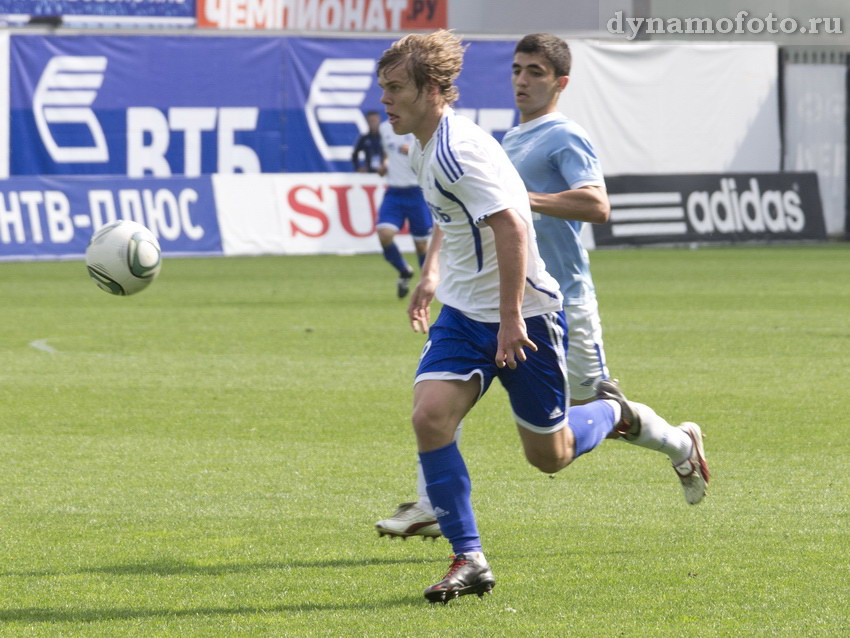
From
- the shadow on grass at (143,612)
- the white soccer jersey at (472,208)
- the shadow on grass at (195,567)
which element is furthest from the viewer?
the shadow on grass at (195,567)

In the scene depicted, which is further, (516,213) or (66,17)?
(66,17)

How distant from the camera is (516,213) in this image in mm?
5008

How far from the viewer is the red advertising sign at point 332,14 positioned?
30516 millimetres

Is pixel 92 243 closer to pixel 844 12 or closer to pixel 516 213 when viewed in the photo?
pixel 516 213

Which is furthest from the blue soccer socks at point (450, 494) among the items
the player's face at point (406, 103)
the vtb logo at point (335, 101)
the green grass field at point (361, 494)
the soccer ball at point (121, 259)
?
the vtb logo at point (335, 101)

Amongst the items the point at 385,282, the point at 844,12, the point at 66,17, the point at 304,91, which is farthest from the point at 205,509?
the point at 844,12

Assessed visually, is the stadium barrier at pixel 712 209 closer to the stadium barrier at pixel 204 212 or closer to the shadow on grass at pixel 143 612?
the stadium barrier at pixel 204 212

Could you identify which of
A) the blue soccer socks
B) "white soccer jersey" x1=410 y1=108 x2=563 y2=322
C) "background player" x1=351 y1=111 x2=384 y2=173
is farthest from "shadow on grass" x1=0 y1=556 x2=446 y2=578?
"background player" x1=351 y1=111 x2=384 y2=173

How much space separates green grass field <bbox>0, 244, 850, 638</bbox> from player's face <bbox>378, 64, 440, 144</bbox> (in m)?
1.59

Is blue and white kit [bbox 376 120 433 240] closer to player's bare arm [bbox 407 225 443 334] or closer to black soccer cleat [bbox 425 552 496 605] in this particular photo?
player's bare arm [bbox 407 225 443 334]

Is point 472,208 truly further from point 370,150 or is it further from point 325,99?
point 325,99

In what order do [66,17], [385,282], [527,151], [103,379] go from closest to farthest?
1. [527,151]
2. [103,379]
3. [385,282]
4. [66,17]

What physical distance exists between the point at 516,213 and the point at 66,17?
25.6 meters

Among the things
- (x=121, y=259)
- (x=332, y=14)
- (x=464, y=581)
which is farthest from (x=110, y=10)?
(x=464, y=581)
